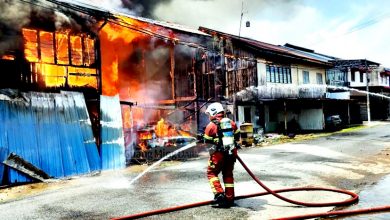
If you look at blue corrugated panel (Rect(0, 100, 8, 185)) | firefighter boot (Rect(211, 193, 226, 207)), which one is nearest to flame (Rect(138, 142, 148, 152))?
blue corrugated panel (Rect(0, 100, 8, 185))

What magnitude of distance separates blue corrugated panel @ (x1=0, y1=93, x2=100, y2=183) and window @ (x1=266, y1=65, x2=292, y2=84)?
57.2ft

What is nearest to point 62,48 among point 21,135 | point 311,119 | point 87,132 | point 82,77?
point 82,77

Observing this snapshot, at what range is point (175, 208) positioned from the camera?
6.02m

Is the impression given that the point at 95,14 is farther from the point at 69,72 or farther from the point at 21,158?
the point at 21,158

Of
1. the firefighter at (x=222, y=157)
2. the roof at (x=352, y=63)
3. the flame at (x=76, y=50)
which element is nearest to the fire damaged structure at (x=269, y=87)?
the roof at (x=352, y=63)

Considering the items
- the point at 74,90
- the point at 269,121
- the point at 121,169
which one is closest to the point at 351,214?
the point at 121,169

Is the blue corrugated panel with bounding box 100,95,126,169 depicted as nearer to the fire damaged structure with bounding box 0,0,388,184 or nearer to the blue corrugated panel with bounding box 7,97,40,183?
the fire damaged structure with bounding box 0,0,388,184

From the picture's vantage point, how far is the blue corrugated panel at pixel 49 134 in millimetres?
9844

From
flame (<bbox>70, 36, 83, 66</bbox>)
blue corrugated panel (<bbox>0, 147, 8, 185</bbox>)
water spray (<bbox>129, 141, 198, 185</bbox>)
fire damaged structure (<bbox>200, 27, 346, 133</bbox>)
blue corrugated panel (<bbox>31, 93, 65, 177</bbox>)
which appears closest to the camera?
blue corrugated panel (<bbox>0, 147, 8, 185</bbox>)

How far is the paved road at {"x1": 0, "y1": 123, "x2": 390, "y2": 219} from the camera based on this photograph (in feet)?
20.1

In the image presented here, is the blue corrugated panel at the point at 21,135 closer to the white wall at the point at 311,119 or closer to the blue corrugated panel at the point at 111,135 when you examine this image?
the blue corrugated panel at the point at 111,135

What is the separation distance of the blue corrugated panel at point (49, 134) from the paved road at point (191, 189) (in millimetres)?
779

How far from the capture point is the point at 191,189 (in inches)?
314

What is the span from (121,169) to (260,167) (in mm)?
4823
